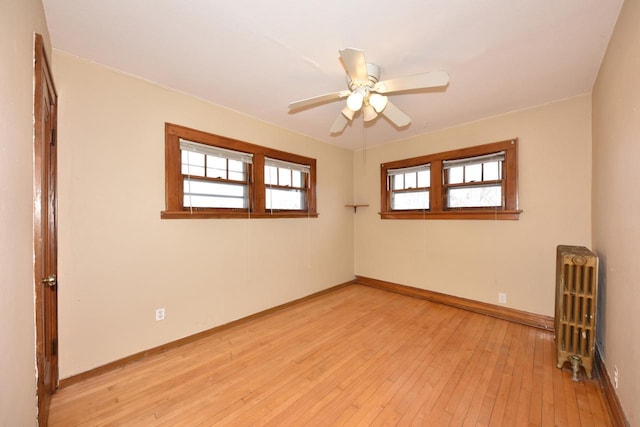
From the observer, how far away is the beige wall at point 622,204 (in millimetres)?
1426

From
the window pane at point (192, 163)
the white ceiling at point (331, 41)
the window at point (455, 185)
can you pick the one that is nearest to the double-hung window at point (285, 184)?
the window pane at point (192, 163)

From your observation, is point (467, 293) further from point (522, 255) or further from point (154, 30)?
point (154, 30)

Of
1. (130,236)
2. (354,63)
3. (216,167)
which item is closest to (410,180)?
(354,63)

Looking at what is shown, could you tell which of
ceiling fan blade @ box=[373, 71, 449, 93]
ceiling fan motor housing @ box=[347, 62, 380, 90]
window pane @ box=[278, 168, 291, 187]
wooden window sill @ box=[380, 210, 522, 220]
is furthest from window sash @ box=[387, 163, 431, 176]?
ceiling fan blade @ box=[373, 71, 449, 93]

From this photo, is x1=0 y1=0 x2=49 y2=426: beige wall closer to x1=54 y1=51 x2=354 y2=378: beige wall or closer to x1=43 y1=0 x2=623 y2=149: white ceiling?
x1=43 y1=0 x2=623 y2=149: white ceiling

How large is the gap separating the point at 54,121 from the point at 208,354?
7.69 feet

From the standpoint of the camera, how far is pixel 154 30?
1.75 metres

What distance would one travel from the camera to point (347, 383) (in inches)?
80.2

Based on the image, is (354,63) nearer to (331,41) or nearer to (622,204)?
(331,41)

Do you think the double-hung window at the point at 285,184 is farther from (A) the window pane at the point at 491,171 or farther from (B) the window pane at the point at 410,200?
(A) the window pane at the point at 491,171

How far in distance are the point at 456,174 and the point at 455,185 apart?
0.17 m

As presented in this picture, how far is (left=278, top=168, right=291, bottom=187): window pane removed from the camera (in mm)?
3727

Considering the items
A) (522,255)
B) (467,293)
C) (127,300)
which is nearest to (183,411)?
Answer: (127,300)

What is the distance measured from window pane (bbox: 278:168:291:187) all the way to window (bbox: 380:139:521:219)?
5.58ft
